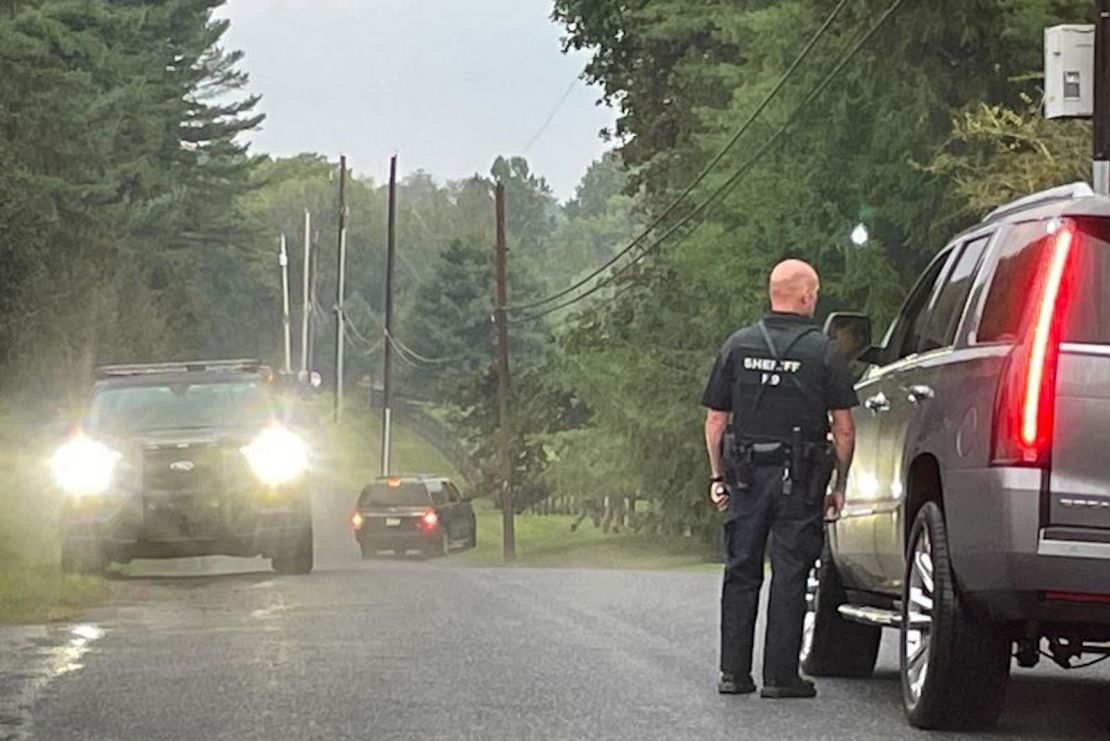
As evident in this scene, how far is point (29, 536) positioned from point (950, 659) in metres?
31.9

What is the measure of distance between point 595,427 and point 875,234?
53.3 ft

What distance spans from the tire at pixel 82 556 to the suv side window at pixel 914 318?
441 inches

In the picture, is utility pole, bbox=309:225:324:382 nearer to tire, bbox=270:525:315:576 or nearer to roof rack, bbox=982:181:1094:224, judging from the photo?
tire, bbox=270:525:315:576

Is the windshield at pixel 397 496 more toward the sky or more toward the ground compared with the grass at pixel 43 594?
more toward the sky

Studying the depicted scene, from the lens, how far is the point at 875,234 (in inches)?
1601

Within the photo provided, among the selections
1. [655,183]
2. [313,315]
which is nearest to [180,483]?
[655,183]

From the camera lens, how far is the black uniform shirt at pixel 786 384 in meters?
10.4

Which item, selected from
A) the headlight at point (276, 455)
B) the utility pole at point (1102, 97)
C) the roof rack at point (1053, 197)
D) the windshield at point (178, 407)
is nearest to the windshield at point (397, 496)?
the windshield at point (178, 407)

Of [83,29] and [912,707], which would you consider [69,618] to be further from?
[83,29]

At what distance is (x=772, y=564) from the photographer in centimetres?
1052

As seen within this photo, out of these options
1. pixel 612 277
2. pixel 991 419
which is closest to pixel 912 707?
pixel 991 419

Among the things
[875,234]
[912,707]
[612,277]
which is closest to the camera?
[912,707]

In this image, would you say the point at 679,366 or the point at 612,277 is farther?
the point at 612,277

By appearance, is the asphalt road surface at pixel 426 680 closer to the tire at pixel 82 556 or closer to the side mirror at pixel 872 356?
the side mirror at pixel 872 356
